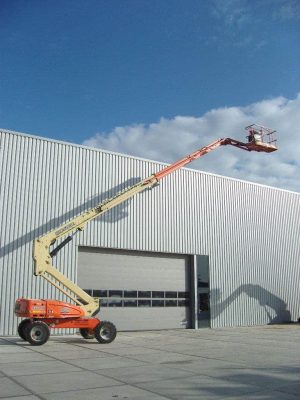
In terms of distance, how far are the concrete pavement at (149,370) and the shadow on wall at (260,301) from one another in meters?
9.04

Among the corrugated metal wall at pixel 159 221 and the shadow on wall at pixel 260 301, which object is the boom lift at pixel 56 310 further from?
the shadow on wall at pixel 260 301

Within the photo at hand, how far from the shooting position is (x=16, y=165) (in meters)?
21.4

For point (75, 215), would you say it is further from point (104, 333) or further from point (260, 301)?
point (260, 301)

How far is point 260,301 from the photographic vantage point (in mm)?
29547

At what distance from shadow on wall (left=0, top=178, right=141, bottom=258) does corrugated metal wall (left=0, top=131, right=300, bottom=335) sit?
0.15 feet

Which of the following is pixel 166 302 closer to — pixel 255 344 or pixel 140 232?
pixel 140 232

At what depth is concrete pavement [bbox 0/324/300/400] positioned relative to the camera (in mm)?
8742

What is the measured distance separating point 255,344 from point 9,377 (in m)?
10.5

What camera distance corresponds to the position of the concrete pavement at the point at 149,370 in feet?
28.7

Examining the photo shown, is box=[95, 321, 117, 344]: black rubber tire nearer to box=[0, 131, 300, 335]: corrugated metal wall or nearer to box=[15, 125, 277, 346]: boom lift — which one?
box=[15, 125, 277, 346]: boom lift

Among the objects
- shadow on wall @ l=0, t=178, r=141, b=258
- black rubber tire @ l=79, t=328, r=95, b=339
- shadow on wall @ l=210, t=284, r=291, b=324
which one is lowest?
black rubber tire @ l=79, t=328, r=95, b=339

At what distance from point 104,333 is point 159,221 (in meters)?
8.97

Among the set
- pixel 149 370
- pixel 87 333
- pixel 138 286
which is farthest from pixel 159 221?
pixel 149 370

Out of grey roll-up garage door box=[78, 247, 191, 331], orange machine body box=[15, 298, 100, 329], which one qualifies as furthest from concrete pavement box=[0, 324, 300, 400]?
grey roll-up garage door box=[78, 247, 191, 331]
